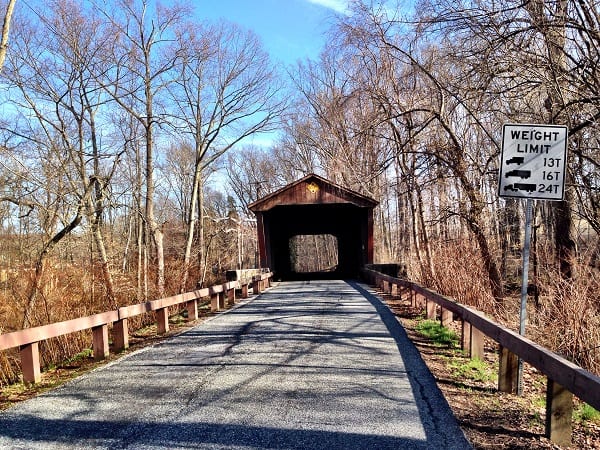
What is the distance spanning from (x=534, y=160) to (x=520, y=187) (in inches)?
9.9

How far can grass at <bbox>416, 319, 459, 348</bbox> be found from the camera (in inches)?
255

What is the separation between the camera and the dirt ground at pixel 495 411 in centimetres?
331

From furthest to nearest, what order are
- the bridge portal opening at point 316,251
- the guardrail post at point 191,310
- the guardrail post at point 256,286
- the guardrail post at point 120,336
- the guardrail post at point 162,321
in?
the bridge portal opening at point 316,251
the guardrail post at point 256,286
the guardrail post at point 191,310
the guardrail post at point 162,321
the guardrail post at point 120,336

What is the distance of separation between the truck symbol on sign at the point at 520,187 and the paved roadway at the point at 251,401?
1857 millimetres

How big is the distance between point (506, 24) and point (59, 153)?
10140 millimetres

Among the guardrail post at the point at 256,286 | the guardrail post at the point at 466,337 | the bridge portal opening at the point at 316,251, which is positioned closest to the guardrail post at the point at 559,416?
the guardrail post at the point at 466,337

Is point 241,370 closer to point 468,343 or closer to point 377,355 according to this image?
point 377,355

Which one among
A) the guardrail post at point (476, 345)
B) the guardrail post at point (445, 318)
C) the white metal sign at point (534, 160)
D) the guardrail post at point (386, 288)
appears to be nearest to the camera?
the white metal sign at point (534, 160)

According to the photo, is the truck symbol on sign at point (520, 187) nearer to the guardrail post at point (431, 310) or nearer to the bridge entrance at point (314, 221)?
the guardrail post at point (431, 310)

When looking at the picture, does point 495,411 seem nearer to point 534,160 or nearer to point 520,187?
point 520,187

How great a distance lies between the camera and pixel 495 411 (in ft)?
12.7

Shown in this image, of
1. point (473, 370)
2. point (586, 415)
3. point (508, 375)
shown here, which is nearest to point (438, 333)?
point (473, 370)

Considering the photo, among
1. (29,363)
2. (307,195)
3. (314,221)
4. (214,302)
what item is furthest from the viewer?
(314,221)

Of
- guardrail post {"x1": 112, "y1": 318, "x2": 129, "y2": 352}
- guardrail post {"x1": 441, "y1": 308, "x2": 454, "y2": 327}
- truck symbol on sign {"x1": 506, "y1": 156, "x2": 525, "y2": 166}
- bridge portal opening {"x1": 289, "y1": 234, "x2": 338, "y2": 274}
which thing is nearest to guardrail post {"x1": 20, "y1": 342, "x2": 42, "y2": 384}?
guardrail post {"x1": 112, "y1": 318, "x2": 129, "y2": 352}
